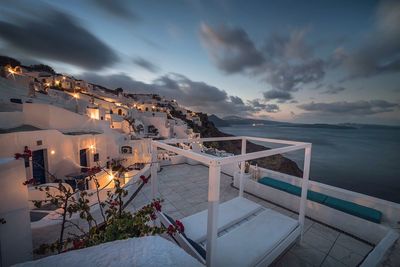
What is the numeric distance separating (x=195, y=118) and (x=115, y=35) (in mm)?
52384

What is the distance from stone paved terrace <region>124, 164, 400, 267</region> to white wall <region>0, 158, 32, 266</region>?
10.8 ft

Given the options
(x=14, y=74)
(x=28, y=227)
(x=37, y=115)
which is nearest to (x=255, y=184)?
(x=28, y=227)

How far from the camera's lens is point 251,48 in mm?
11008

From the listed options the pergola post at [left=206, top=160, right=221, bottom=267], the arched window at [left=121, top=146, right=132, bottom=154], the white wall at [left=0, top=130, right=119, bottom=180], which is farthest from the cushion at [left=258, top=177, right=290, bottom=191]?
the arched window at [left=121, top=146, right=132, bottom=154]

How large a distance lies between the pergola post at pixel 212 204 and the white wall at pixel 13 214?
3110 millimetres

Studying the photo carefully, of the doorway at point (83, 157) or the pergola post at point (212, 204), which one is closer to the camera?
the pergola post at point (212, 204)

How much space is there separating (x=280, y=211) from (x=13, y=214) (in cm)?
663

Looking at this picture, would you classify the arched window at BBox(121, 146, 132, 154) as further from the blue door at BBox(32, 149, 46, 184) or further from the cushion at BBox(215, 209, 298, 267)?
the cushion at BBox(215, 209, 298, 267)

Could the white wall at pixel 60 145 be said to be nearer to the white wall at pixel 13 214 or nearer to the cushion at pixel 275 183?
the white wall at pixel 13 214

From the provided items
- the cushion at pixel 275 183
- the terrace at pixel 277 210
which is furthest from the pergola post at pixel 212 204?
the cushion at pixel 275 183

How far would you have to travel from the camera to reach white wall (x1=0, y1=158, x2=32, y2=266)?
2564mm

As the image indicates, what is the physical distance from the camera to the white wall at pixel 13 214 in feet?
8.41

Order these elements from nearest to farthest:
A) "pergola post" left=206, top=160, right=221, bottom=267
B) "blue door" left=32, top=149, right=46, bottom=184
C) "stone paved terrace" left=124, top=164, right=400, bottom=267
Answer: "pergola post" left=206, top=160, right=221, bottom=267, "stone paved terrace" left=124, top=164, right=400, bottom=267, "blue door" left=32, top=149, right=46, bottom=184

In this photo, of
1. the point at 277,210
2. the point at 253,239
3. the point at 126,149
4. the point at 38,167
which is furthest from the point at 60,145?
the point at 277,210
